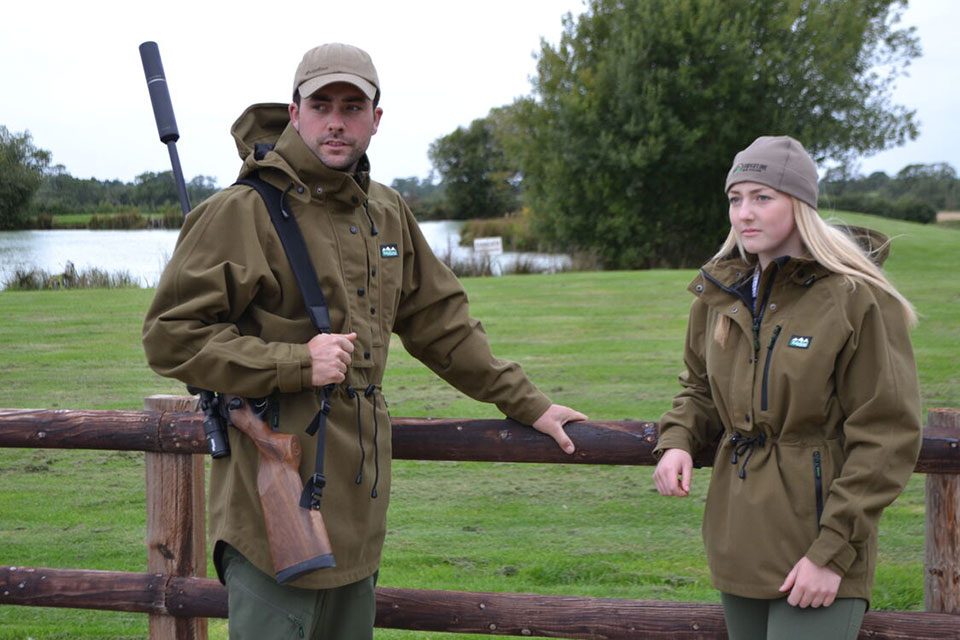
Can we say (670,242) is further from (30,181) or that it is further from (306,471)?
(306,471)

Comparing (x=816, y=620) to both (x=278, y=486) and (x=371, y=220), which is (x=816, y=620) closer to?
(x=278, y=486)

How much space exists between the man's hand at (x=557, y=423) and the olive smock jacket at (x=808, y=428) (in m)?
0.65

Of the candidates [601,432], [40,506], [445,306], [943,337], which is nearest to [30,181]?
[40,506]

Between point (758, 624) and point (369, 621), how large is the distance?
3.91ft

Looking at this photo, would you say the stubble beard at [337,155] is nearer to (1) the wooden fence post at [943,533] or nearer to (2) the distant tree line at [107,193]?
(1) the wooden fence post at [943,533]

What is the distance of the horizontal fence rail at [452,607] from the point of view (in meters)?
3.61

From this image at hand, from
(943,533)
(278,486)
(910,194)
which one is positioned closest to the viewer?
(278,486)

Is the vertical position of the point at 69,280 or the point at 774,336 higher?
the point at 774,336

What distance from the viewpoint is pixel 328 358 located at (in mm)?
2744

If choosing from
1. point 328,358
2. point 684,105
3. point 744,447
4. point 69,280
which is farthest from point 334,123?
point 684,105

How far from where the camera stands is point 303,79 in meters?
2.98

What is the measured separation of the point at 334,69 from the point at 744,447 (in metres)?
1.63

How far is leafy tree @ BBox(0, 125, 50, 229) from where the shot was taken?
648 centimetres

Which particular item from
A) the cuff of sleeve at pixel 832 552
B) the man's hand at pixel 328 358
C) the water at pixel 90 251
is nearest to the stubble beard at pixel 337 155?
the man's hand at pixel 328 358
